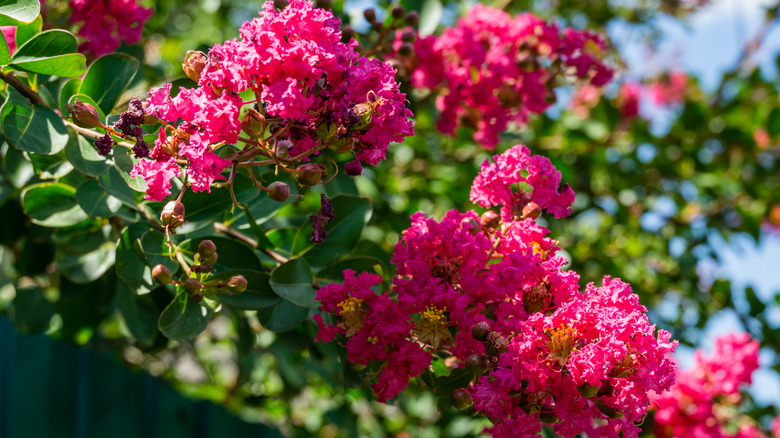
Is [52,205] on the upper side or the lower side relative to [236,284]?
lower

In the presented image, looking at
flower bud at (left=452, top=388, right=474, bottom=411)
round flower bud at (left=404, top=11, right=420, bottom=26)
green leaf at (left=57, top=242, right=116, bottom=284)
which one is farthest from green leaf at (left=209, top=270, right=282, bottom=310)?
round flower bud at (left=404, top=11, right=420, bottom=26)

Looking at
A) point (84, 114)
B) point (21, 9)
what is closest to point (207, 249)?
point (84, 114)

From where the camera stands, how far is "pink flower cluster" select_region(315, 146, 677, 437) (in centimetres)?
104

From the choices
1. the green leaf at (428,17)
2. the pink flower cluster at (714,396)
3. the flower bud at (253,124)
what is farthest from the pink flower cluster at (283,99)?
the pink flower cluster at (714,396)

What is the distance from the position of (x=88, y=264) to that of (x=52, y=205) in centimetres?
21

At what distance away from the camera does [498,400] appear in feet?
3.44

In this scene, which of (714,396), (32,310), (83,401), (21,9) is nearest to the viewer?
(21,9)

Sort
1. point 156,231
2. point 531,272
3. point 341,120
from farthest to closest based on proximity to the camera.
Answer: point 156,231 → point 531,272 → point 341,120

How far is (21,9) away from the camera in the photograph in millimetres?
1198

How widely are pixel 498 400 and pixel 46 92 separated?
1092 mm

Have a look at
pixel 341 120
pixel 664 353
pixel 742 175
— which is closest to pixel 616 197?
pixel 742 175

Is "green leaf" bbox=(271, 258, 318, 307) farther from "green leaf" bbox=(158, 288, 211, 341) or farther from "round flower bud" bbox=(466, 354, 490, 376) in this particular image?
"round flower bud" bbox=(466, 354, 490, 376)

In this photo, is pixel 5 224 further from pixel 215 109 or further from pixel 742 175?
pixel 742 175

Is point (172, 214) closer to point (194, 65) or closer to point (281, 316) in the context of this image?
point (194, 65)
